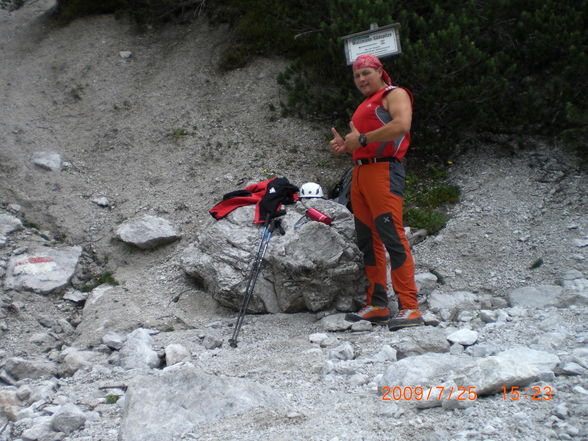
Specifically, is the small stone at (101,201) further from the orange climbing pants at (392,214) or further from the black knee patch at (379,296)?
the black knee patch at (379,296)

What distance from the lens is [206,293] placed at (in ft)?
19.6

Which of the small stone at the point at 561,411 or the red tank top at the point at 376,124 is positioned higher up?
the red tank top at the point at 376,124

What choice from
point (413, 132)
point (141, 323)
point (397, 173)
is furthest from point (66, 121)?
point (397, 173)

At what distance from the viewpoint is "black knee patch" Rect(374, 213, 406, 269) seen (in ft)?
15.2

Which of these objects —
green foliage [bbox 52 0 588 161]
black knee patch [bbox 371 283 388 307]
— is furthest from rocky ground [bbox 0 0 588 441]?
green foliage [bbox 52 0 588 161]

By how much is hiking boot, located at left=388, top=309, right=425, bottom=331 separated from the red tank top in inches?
54.1

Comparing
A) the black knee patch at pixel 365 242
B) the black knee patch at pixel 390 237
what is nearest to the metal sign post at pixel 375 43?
the black knee patch at pixel 365 242

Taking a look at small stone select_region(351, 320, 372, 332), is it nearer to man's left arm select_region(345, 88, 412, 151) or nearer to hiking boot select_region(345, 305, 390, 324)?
hiking boot select_region(345, 305, 390, 324)

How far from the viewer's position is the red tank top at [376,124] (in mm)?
4574

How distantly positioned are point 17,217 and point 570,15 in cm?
760

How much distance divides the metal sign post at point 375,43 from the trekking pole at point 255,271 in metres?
1.93

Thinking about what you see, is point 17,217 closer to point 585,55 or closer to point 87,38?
point 87,38

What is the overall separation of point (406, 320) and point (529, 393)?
180cm

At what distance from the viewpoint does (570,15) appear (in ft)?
21.9
